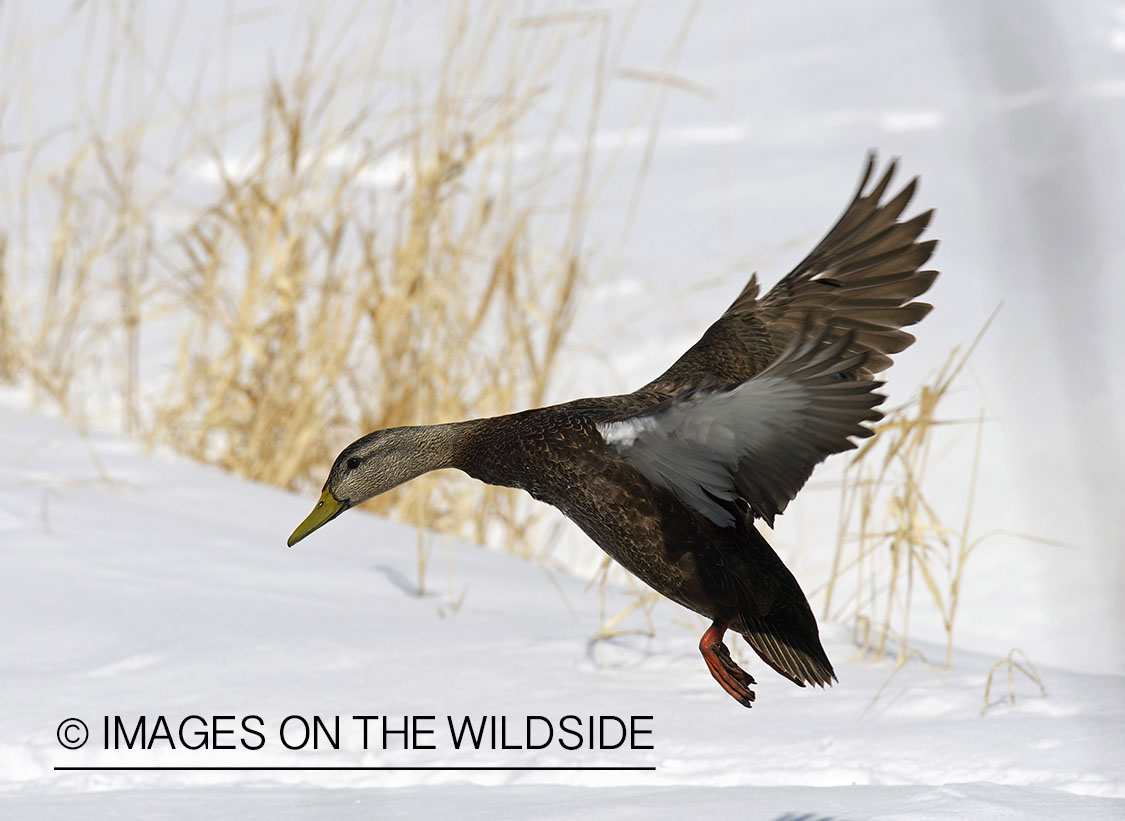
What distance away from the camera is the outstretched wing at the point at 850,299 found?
1501 mm

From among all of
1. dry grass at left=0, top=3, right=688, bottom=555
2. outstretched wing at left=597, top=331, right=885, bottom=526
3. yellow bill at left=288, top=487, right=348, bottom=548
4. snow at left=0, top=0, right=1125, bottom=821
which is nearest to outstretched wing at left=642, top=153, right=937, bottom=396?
snow at left=0, top=0, right=1125, bottom=821

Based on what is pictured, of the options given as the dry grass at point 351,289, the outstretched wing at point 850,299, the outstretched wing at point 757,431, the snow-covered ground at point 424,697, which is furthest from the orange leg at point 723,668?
the dry grass at point 351,289

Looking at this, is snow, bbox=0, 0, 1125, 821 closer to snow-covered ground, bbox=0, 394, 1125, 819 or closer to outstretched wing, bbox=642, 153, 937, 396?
snow-covered ground, bbox=0, 394, 1125, 819

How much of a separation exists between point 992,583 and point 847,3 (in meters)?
5.07

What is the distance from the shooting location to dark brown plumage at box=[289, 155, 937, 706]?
1129mm

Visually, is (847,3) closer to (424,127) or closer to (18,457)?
(424,127)

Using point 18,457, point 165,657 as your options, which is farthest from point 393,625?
point 18,457

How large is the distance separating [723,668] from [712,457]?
251 mm

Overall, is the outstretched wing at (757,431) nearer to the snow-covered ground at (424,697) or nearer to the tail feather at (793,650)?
the tail feather at (793,650)

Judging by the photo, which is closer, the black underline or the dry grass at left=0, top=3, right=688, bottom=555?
the black underline

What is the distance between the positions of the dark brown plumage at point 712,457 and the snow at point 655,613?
0.63ft

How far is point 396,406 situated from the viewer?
3328mm

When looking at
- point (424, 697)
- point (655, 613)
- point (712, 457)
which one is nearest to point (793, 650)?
point (712, 457)

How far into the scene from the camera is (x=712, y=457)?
1.17 meters
